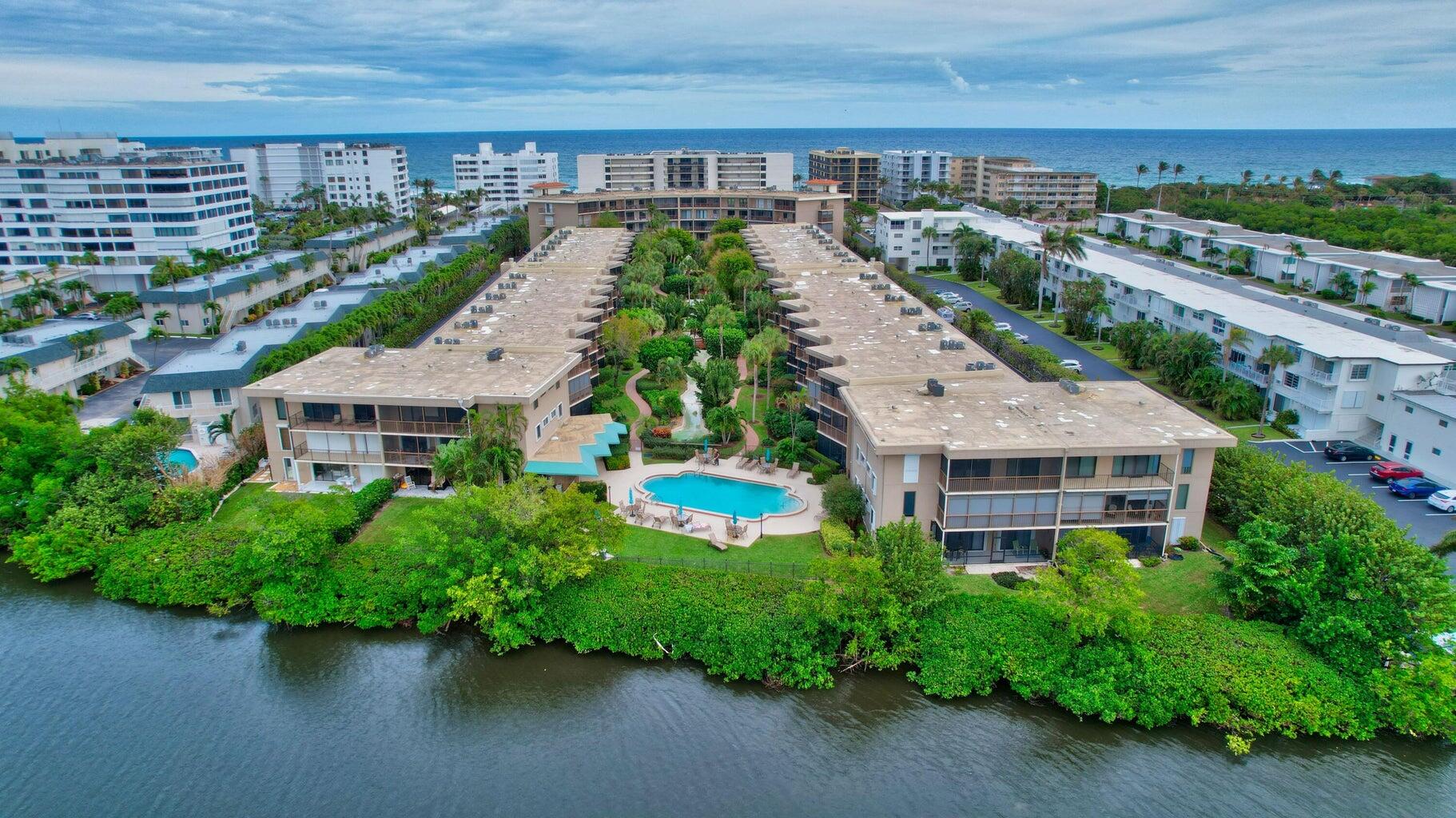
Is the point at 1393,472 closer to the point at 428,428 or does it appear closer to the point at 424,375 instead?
the point at 428,428

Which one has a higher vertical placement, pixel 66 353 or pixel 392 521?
pixel 66 353

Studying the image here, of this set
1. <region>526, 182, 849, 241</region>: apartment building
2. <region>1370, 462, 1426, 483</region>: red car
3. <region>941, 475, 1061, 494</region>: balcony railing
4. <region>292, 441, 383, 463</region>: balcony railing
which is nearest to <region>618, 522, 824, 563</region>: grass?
<region>941, 475, 1061, 494</region>: balcony railing

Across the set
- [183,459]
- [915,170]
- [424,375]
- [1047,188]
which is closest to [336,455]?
[424,375]

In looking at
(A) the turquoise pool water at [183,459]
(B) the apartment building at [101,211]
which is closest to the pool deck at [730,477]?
(A) the turquoise pool water at [183,459]

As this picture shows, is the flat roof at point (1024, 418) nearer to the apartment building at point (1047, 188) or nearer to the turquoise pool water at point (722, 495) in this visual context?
the turquoise pool water at point (722, 495)

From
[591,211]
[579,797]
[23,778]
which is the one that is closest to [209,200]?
[591,211]
